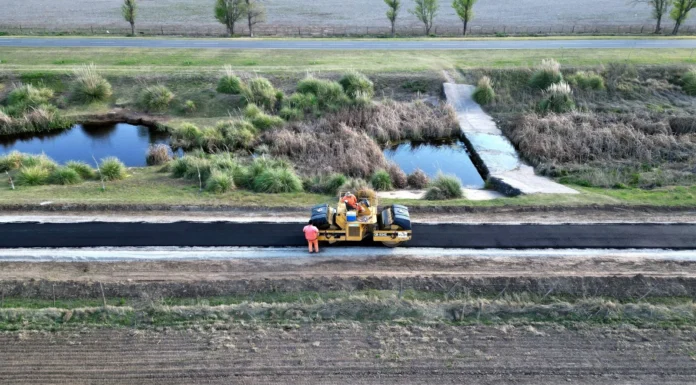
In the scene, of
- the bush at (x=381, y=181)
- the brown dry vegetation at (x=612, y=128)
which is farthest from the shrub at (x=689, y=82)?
the bush at (x=381, y=181)

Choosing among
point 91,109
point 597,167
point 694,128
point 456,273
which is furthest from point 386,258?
point 91,109

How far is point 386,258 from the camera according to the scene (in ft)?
55.9

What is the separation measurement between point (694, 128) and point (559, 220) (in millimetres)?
17873

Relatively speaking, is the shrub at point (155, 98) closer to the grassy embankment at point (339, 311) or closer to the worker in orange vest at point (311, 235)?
the grassy embankment at point (339, 311)

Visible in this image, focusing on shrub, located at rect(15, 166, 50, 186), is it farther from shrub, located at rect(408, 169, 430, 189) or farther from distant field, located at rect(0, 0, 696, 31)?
distant field, located at rect(0, 0, 696, 31)

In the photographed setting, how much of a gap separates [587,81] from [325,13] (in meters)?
46.8

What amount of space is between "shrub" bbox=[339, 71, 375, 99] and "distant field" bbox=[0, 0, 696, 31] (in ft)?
100

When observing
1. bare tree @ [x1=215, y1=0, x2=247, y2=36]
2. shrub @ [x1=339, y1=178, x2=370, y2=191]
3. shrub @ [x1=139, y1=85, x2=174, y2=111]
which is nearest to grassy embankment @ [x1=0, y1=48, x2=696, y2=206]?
shrub @ [x1=139, y1=85, x2=174, y2=111]

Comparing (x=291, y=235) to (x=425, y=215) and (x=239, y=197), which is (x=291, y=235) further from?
(x=425, y=215)

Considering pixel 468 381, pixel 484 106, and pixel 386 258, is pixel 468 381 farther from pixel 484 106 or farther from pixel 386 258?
pixel 484 106

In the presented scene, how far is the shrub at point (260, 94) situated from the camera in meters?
34.6

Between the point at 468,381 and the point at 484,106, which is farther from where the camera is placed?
the point at 484,106

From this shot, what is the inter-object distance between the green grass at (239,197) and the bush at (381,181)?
247cm

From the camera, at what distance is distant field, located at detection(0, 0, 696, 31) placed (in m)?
65.6
